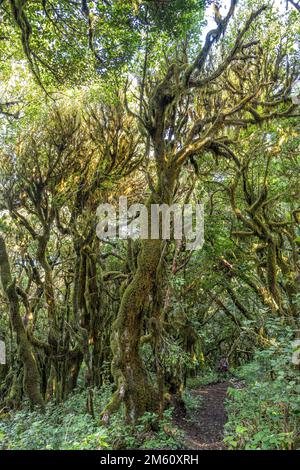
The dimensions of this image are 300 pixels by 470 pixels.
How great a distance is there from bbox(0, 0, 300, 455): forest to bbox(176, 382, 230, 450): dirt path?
74 mm

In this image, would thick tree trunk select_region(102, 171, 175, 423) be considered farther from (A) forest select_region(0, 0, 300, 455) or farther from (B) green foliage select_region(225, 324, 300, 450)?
(B) green foliage select_region(225, 324, 300, 450)

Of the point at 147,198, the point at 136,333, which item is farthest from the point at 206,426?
the point at 147,198

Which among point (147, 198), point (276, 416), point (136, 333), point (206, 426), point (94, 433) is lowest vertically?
point (206, 426)

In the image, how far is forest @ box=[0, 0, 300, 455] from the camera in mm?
4996

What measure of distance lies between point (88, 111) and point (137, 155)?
1.66 m

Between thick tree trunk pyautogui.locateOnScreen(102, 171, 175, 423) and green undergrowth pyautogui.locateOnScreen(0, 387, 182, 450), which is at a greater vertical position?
thick tree trunk pyautogui.locateOnScreen(102, 171, 175, 423)

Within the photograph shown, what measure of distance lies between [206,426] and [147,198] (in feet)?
17.2

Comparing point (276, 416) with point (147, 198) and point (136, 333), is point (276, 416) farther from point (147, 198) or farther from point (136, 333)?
point (147, 198)

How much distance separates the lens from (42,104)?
26.5ft

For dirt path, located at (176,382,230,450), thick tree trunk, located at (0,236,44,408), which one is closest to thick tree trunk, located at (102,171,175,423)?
dirt path, located at (176,382,230,450)

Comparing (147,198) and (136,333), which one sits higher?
(147,198)

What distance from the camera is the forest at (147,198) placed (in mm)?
4996

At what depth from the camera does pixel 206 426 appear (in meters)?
7.67

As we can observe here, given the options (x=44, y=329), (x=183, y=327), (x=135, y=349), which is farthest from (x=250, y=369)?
(x=44, y=329)
